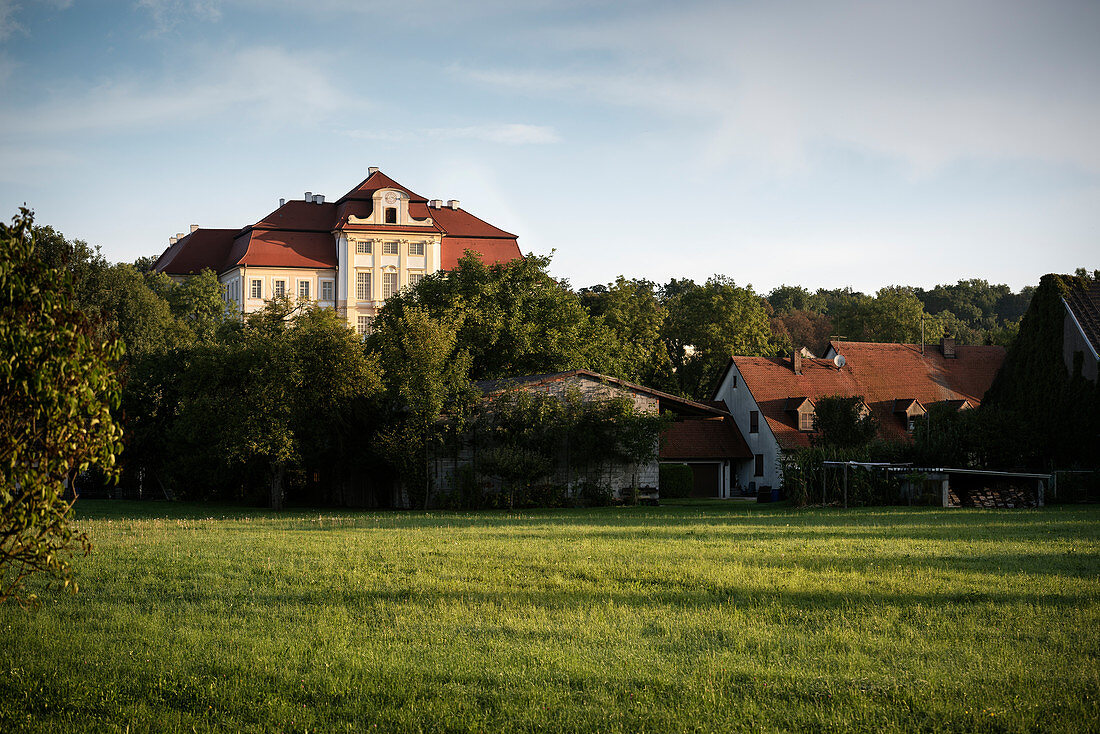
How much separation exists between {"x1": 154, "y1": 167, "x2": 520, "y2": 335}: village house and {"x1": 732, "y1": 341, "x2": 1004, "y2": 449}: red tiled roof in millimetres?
33430

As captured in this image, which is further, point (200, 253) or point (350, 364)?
point (200, 253)

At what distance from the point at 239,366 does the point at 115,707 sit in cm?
2816

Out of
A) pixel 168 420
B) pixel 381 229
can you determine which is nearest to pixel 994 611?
pixel 168 420

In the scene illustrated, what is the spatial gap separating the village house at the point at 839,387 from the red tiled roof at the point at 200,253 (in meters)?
49.0

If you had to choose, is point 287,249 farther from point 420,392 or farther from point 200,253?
point 420,392

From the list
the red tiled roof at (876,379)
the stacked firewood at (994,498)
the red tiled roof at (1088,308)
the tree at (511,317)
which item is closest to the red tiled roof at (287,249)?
the tree at (511,317)

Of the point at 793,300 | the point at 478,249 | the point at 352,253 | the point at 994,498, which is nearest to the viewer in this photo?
the point at 994,498

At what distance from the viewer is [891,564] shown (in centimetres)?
1466

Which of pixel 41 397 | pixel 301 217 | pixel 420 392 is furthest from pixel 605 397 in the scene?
pixel 301 217

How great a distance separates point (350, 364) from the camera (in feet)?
114

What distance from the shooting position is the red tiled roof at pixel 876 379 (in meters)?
51.2

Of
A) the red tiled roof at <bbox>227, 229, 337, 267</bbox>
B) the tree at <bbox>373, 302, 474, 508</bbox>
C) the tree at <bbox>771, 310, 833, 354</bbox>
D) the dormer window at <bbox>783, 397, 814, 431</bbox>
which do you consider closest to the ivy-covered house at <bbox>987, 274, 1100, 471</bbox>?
the dormer window at <bbox>783, 397, 814, 431</bbox>

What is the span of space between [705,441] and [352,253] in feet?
130

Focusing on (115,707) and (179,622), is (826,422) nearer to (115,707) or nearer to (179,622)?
(179,622)
